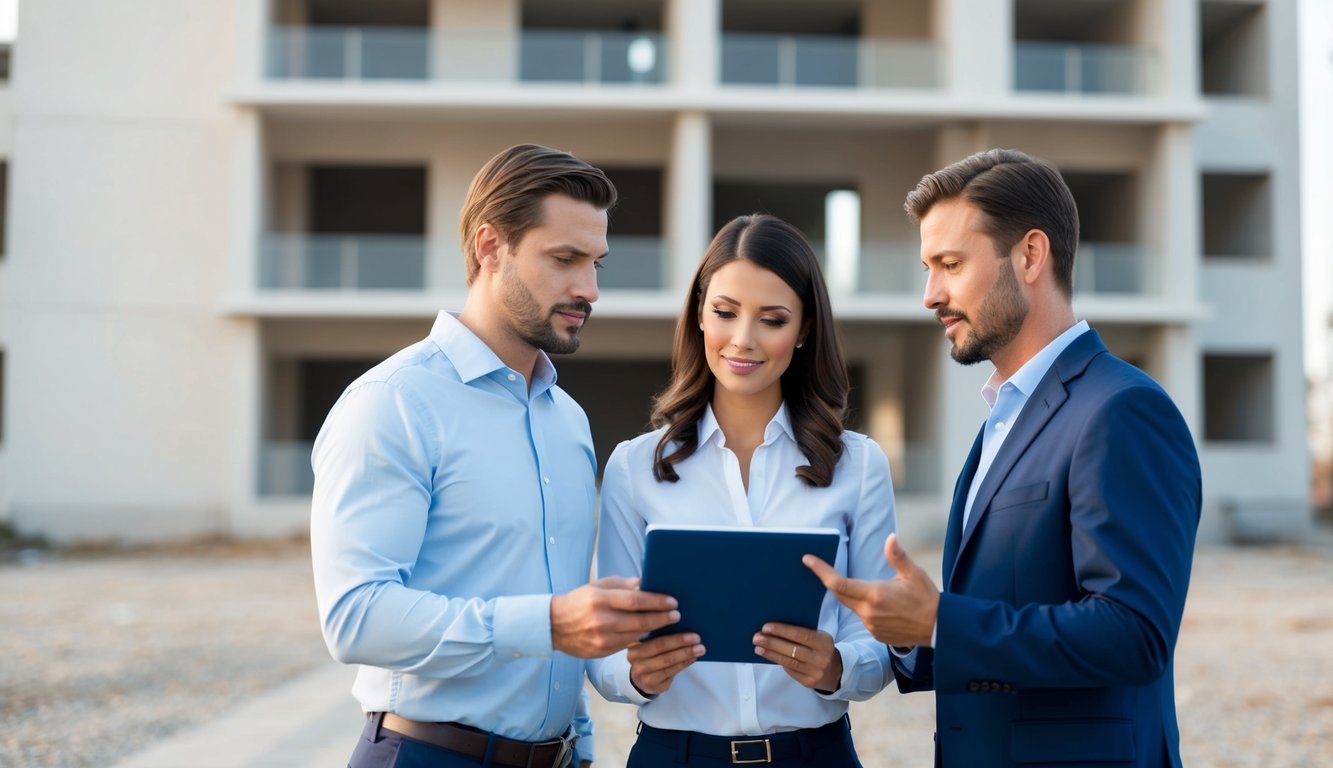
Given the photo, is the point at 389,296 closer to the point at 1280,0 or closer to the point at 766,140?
the point at 766,140

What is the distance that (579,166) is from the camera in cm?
307

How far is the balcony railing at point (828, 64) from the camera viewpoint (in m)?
21.0

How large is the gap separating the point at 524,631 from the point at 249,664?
8102 millimetres

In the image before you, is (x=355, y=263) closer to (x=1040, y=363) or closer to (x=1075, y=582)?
(x=1040, y=363)

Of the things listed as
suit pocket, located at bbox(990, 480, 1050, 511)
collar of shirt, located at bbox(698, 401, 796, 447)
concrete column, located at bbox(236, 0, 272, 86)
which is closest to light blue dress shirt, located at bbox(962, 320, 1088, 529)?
suit pocket, located at bbox(990, 480, 1050, 511)

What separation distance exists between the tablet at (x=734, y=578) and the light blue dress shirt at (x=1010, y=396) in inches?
19.1

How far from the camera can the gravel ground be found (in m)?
7.32

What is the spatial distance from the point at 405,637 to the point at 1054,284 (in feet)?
5.55

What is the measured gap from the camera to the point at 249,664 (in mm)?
9844

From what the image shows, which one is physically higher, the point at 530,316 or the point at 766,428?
the point at 530,316

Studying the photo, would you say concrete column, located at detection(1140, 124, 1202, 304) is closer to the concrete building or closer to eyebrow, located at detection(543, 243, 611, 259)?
the concrete building

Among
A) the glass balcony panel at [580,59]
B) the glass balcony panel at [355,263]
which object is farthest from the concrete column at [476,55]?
the glass balcony panel at [355,263]

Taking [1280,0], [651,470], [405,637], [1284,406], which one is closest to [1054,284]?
[651,470]

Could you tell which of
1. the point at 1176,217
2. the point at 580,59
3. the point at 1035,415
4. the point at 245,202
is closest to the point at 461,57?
the point at 580,59
